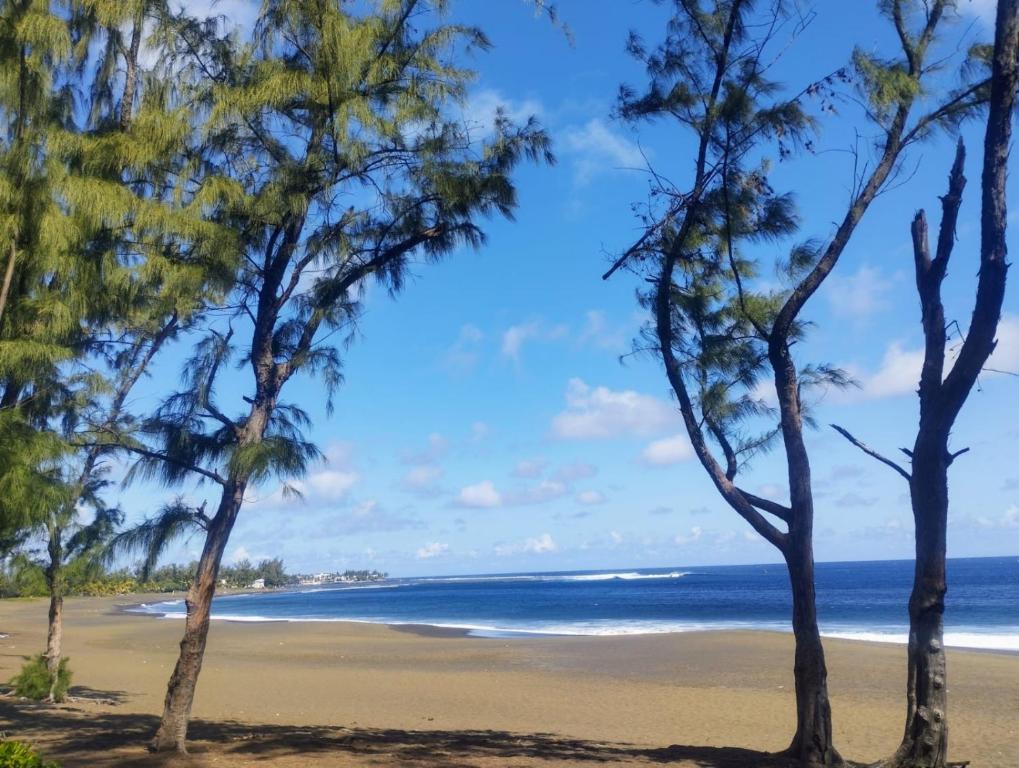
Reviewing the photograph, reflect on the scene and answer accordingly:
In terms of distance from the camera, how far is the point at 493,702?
53.1 ft

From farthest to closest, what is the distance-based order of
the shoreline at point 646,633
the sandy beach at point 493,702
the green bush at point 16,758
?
the shoreline at point 646,633 < the sandy beach at point 493,702 < the green bush at point 16,758

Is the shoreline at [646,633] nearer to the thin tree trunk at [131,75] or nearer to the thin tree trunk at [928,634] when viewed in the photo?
the thin tree trunk at [928,634]

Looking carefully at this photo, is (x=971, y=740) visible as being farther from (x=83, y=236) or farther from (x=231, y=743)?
(x=83, y=236)

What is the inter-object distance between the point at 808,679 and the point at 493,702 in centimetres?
1005

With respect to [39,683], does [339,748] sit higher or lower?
higher

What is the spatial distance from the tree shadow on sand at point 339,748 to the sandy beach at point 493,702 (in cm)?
3

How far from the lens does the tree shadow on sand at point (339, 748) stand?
7172 millimetres

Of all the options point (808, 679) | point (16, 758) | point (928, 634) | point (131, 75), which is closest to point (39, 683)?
point (131, 75)

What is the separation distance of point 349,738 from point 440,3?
679cm

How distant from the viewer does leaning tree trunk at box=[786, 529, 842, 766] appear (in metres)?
6.96

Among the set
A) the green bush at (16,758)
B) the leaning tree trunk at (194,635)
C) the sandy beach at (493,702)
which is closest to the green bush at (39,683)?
the sandy beach at (493,702)

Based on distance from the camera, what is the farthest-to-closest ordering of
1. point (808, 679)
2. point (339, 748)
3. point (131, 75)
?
point (131, 75) < point (339, 748) < point (808, 679)

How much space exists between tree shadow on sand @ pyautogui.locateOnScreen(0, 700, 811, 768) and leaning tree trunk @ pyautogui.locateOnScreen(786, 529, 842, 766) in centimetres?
24

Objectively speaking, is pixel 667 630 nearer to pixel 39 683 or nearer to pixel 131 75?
pixel 39 683
